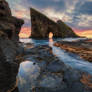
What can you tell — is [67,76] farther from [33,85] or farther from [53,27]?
[53,27]

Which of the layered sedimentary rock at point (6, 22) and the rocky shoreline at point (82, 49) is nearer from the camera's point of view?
the layered sedimentary rock at point (6, 22)

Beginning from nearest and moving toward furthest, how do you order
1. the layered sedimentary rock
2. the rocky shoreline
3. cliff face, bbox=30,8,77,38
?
the layered sedimentary rock < the rocky shoreline < cliff face, bbox=30,8,77,38

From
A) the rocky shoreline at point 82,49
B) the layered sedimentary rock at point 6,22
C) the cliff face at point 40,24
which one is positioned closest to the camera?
the layered sedimentary rock at point 6,22

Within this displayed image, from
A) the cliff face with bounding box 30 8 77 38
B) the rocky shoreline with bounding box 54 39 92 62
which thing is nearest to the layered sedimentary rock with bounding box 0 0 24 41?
the rocky shoreline with bounding box 54 39 92 62

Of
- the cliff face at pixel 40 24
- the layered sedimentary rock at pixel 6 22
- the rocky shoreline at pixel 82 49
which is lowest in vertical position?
the rocky shoreline at pixel 82 49

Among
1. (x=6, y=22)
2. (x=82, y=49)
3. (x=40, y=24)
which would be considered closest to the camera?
(x=6, y=22)

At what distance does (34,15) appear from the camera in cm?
8644

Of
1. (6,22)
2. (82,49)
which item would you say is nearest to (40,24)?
(82,49)

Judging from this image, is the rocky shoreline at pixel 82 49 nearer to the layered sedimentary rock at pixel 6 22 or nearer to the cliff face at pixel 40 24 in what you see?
the layered sedimentary rock at pixel 6 22

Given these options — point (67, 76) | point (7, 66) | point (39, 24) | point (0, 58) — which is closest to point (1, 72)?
point (7, 66)

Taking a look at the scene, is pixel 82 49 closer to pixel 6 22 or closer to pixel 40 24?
pixel 6 22

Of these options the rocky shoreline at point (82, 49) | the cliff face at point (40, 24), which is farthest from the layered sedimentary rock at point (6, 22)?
the cliff face at point (40, 24)

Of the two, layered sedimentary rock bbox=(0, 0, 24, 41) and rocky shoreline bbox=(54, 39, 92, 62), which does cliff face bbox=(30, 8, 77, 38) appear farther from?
layered sedimentary rock bbox=(0, 0, 24, 41)

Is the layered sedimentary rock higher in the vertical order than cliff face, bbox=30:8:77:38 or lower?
lower
